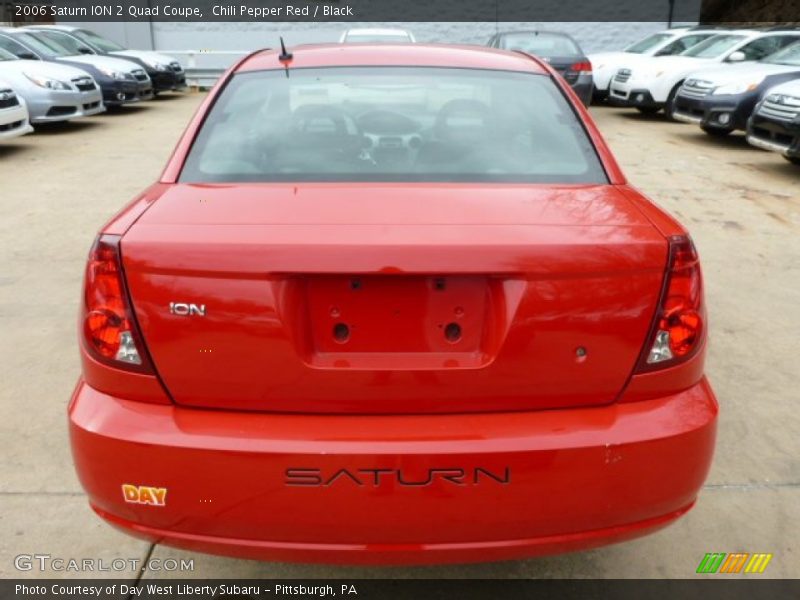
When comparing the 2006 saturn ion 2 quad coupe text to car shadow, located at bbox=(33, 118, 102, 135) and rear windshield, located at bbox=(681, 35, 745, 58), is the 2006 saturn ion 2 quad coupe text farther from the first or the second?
rear windshield, located at bbox=(681, 35, 745, 58)

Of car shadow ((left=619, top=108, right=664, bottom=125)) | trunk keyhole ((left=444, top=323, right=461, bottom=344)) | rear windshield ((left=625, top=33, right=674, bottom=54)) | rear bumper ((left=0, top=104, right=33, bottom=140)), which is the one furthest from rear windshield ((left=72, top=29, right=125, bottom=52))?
trunk keyhole ((left=444, top=323, right=461, bottom=344))

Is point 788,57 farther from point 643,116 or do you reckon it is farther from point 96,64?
point 96,64

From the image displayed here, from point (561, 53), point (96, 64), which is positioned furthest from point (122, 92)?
point (561, 53)

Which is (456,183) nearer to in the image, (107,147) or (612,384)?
(612,384)

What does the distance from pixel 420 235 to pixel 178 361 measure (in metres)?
0.68

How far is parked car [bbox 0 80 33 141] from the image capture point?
981cm

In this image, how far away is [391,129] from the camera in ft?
9.20

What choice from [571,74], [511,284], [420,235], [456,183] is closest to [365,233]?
[420,235]

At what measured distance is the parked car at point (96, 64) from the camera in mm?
13320

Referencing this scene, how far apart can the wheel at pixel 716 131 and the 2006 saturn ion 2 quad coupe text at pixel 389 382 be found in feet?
34.1

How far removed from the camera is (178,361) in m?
1.95

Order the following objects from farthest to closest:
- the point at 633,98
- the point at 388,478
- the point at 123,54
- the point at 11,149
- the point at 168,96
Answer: the point at 168,96, the point at 123,54, the point at 633,98, the point at 11,149, the point at 388,478

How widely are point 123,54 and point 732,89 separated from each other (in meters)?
12.1

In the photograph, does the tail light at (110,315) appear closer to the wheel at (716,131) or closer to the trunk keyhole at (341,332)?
the trunk keyhole at (341,332)
